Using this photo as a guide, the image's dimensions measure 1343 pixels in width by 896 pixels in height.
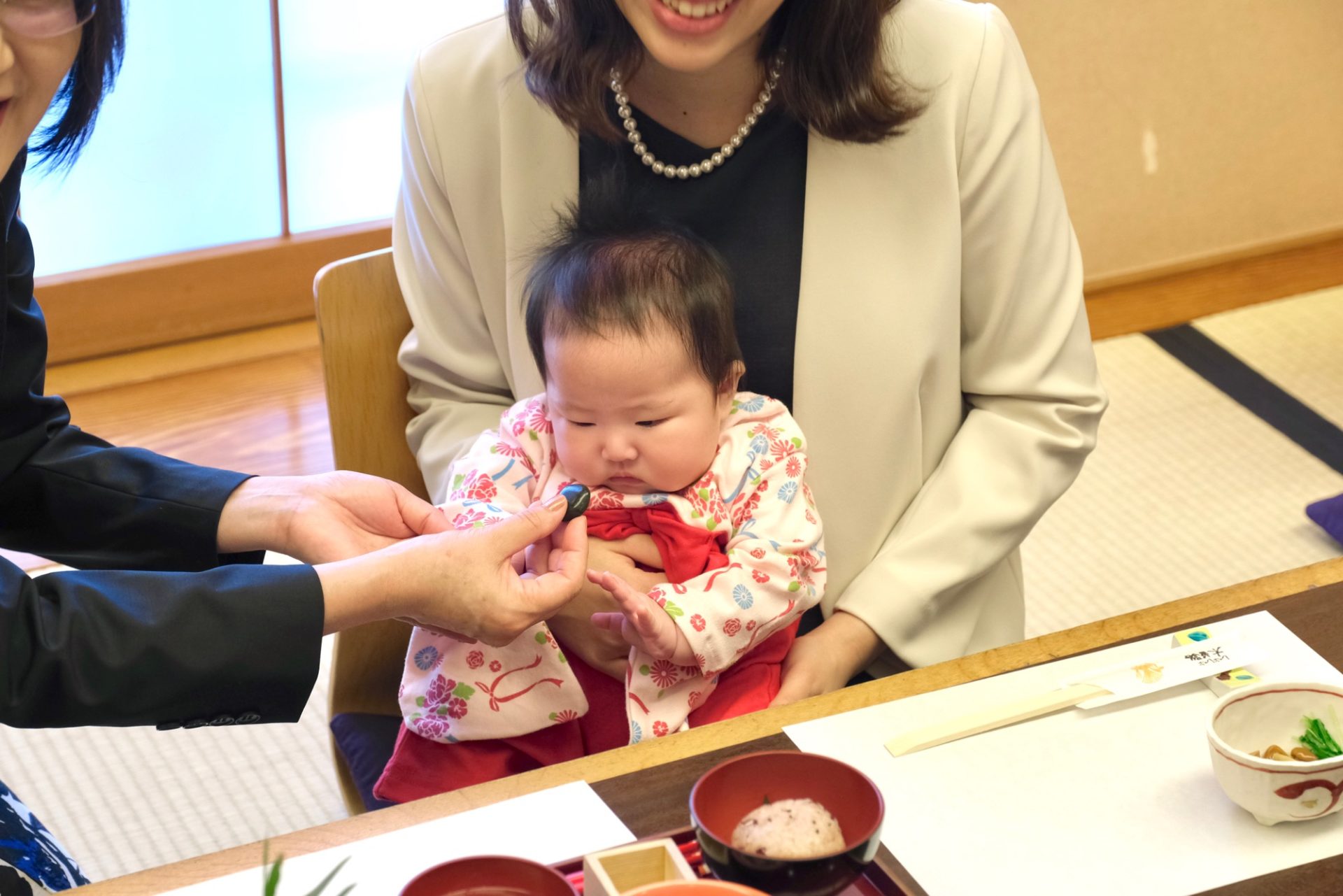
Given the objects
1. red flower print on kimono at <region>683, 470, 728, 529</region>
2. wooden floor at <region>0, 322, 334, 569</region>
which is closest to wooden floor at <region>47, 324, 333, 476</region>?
wooden floor at <region>0, 322, 334, 569</region>

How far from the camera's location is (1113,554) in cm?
283

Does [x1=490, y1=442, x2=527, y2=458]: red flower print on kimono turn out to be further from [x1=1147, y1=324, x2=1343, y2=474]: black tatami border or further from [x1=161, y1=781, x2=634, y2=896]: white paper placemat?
[x1=1147, y1=324, x2=1343, y2=474]: black tatami border

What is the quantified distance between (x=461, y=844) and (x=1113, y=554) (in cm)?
208

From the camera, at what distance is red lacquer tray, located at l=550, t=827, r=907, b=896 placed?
0.91m

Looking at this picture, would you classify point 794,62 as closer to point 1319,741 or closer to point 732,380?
point 732,380

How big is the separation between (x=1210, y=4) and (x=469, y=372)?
2617mm

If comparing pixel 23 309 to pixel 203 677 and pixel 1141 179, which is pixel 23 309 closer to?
pixel 203 677

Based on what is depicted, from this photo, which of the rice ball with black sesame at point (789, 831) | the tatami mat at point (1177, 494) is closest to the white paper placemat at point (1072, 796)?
the rice ball with black sesame at point (789, 831)

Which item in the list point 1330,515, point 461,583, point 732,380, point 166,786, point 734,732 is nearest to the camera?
point 734,732

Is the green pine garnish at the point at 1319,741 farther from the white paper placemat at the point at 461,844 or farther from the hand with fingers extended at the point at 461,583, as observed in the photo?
the hand with fingers extended at the point at 461,583

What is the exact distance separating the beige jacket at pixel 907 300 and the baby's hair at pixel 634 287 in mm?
147

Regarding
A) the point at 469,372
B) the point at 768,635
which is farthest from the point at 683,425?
the point at 469,372

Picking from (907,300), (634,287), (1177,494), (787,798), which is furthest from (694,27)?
(1177,494)

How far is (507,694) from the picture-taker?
1415mm
